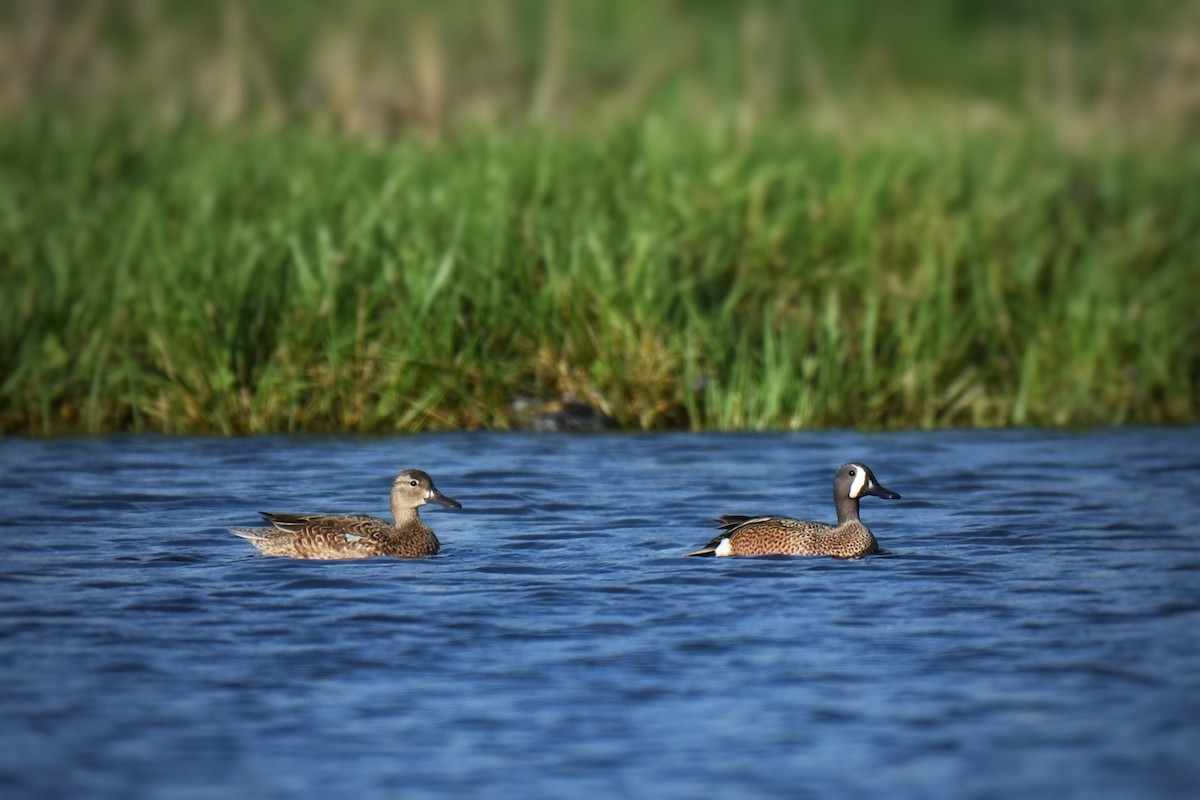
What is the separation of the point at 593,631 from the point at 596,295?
453 cm

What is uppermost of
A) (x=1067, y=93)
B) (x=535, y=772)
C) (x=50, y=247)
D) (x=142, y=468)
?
(x=1067, y=93)

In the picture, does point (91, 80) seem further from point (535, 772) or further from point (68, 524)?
point (535, 772)

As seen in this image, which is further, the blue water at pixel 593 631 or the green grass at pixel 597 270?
the green grass at pixel 597 270

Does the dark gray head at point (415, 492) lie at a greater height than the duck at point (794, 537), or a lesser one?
greater

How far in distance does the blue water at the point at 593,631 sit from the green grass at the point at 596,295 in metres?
0.47

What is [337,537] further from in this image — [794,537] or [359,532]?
[794,537]

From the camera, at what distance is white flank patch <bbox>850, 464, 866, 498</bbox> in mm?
9125

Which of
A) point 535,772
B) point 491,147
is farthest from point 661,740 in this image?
point 491,147

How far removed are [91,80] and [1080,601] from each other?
1328cm

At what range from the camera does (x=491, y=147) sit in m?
14.1

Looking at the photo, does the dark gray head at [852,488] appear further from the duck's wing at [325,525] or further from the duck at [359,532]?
the duck's wing at [325,525]

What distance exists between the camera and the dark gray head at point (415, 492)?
9.07 metres

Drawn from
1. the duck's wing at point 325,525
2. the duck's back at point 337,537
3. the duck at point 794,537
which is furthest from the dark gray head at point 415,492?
the duck at point 794,537

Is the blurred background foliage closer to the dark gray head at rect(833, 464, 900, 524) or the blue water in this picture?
the blue water
